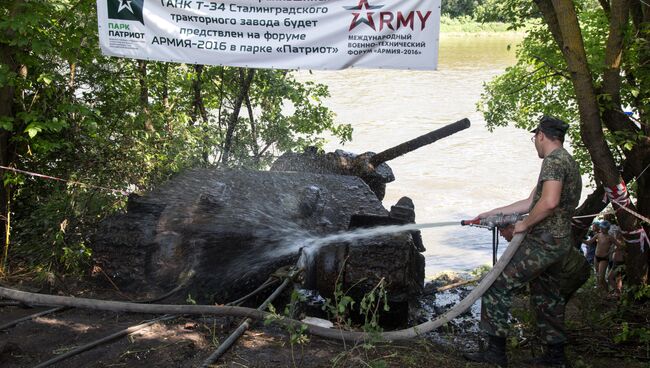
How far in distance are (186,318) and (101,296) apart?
1800 mm

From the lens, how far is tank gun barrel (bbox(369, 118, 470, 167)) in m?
10.0

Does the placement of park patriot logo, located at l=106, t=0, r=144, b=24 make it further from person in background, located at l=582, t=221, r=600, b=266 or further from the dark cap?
person in background, located at l=582, t=221, r=600, b=266

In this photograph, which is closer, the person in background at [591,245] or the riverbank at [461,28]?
the person in background at [591,245]

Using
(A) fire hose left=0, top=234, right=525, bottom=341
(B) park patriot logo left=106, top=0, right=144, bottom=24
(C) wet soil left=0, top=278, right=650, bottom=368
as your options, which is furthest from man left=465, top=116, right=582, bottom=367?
(B) park patriot logo left=106, top=0, right=144, bottom=24

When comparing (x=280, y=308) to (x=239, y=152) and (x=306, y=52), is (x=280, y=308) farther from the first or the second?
(x=239, y=152)

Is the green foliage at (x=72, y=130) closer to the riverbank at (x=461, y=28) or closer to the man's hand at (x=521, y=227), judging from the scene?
the man's hand at (x=521, y=227)

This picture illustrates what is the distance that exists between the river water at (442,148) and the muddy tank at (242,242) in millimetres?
3156

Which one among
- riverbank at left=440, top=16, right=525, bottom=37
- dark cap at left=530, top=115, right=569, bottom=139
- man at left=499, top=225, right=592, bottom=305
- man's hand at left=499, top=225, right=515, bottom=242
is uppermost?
riverbank at left=440, top=16, right=525, bottom=37

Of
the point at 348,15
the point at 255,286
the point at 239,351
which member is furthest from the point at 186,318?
the point at 348,15

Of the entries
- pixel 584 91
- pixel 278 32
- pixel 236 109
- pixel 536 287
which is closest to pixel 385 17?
pixel 278 32

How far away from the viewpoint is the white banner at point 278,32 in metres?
5.95

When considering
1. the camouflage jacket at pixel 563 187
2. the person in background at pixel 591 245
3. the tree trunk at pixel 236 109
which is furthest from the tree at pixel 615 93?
the tree trunk at pixel 236 109

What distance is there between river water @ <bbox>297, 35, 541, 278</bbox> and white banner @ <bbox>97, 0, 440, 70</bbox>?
14.8 ft

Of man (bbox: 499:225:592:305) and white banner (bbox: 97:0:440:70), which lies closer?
man (bbox: 499:225:592:305)
